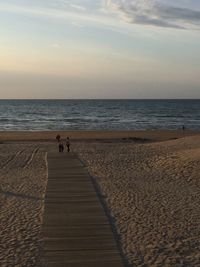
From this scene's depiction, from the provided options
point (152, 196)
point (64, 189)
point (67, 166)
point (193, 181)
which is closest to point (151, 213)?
point (152, 196)

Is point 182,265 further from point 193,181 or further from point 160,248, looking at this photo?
point 193,181

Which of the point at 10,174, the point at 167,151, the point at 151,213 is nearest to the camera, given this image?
the point at 151,213

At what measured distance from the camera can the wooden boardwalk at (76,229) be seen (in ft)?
28.0

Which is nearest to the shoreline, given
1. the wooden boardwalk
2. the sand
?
the sand

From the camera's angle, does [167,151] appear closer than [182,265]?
No

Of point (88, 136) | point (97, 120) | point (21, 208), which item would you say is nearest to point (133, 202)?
point (21, 208)

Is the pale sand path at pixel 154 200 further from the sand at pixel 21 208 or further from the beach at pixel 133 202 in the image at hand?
the sand at pixel 21 208

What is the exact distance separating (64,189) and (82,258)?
6.32m

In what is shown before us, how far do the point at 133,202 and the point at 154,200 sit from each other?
73cm

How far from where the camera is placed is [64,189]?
48.6 ft

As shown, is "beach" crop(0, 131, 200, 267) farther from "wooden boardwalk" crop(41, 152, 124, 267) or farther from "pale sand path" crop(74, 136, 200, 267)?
"wooden boardwalk" crop(41, 152, 124, 267)

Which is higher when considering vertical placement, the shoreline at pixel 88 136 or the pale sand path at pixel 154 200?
the pale sand path at pixel 154 200

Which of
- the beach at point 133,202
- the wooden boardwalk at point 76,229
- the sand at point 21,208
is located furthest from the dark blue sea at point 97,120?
the wooden boardwalk at point 76,229

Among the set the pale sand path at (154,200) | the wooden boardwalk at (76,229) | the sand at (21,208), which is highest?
the wooden boardwalk at (76,229)
